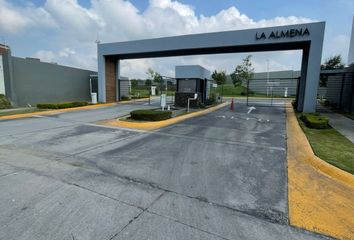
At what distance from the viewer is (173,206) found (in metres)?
3.19

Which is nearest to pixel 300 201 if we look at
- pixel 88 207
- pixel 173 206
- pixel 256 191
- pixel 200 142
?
pixel 256 191

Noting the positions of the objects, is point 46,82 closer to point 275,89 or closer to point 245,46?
point 245,46

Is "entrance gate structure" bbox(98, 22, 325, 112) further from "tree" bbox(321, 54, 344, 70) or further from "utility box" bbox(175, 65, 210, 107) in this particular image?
"tree" bbox(321, 54, 344, 70)

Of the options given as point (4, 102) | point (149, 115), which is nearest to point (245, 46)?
point (149, 115)

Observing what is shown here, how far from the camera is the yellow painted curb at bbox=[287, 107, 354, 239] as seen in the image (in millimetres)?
2863

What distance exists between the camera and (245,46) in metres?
16.4

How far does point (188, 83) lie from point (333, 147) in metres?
13.5

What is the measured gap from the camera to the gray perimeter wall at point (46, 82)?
17000 millimetres

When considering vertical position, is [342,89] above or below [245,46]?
below

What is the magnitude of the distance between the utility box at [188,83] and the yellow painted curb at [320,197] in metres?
13.2

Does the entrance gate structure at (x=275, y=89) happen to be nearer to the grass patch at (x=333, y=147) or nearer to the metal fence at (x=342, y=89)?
the metal fence at (x=342, y=89)

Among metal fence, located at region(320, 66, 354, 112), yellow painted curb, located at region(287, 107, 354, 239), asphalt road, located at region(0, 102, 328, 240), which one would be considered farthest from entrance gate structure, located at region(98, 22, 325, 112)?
yellow painted curb, located at region(287, 107, 354, 239)

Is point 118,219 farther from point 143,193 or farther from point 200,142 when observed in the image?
point 200,142

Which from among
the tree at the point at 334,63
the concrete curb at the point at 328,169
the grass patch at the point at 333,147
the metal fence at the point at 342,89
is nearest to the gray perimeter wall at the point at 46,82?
the concrete curb at the point at 328,169
